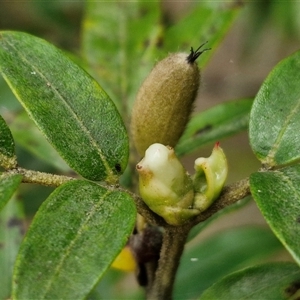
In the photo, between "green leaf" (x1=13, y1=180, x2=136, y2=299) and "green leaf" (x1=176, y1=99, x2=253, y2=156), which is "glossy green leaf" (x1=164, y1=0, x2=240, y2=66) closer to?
"green leaf" (x1=176, y1=99, x2=253, y2=156)

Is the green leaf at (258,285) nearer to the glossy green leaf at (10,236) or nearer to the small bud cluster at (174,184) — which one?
the small bud cluster at (174,184)

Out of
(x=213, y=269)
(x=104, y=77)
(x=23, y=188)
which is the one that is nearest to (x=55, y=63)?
(x=104, y=77)

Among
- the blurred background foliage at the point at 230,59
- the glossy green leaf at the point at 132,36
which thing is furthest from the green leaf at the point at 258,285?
the blurred background foliage at the point at 230,59

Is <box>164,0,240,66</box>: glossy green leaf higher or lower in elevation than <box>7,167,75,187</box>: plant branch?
higher

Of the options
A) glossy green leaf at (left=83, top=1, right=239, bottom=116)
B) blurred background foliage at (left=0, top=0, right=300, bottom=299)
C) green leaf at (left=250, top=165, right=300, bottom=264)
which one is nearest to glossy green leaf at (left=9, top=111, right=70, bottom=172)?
blurred background foliage at (left=0, top=0, right=300, bottom=299)

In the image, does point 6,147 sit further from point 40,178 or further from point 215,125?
point 215,125

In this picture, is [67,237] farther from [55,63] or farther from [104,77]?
[104,77]
